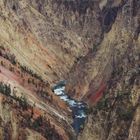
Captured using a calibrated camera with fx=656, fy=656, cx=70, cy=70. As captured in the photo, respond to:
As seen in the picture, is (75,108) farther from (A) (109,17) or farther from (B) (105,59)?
(A) (109,17)

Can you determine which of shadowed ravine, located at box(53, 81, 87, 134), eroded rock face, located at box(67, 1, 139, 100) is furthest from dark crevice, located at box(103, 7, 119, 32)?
shadowed ravine, located at box(53, 81, 87, 134)

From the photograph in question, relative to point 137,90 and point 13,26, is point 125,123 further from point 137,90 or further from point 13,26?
point 13,26

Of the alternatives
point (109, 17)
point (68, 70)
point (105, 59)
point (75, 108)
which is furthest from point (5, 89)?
point (109, 17)

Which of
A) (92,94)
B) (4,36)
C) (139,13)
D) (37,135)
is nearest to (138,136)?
(37,135)

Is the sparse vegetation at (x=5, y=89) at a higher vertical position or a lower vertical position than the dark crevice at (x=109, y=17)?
lower

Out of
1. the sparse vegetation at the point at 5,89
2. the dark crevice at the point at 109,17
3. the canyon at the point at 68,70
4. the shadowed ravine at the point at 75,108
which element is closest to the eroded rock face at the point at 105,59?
the canyon at the point at 68,70

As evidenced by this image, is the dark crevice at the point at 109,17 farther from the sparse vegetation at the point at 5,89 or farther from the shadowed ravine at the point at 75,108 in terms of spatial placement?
the sparse vegetation at the point at 5,89
